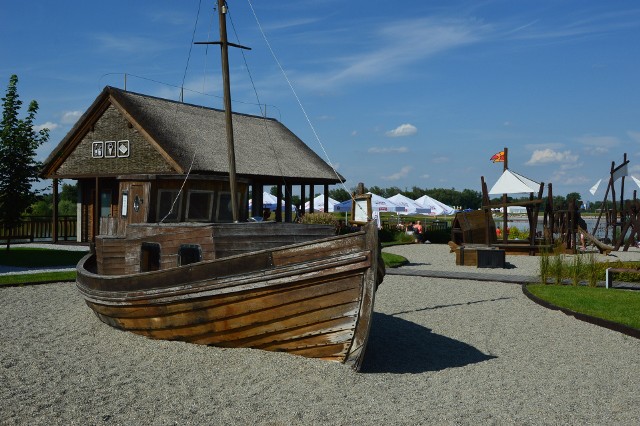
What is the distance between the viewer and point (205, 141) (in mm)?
30078

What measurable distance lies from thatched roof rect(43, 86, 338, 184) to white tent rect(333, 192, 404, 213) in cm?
505

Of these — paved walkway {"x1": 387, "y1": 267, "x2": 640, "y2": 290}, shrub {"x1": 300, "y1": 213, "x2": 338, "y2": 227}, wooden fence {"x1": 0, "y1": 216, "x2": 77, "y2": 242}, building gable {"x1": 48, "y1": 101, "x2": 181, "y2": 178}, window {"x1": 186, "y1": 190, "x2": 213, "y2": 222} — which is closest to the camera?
window {"x1": 186, "y1": 190, "x2": 213, "y2": 222}

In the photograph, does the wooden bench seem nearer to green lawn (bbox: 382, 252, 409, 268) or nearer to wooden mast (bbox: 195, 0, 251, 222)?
green lawn (bbox: 382, 252, 409, 268)

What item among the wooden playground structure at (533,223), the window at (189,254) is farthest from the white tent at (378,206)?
the window at (189,254)

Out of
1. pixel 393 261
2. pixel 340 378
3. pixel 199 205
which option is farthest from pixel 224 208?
pixel 393 261

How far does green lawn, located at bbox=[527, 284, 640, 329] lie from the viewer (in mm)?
12602

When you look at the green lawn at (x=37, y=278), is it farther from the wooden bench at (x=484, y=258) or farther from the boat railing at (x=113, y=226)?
the wooden bench at (x=484, y=258)

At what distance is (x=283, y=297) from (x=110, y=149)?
24441 millimetres

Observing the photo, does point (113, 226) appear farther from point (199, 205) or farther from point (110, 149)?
point (110, 149)

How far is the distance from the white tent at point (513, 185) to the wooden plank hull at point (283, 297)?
864 inches

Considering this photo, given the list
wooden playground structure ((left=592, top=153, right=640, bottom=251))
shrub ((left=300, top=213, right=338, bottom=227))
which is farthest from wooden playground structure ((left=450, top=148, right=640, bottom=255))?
shrub ((left=300, top=213, right=338, bottom=227))

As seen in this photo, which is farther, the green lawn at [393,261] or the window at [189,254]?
the green lawn at [393,261]

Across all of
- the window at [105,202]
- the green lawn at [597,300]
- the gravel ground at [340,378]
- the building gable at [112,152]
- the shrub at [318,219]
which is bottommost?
the gravel ground at [340,378]

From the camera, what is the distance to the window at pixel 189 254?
9.50 m
